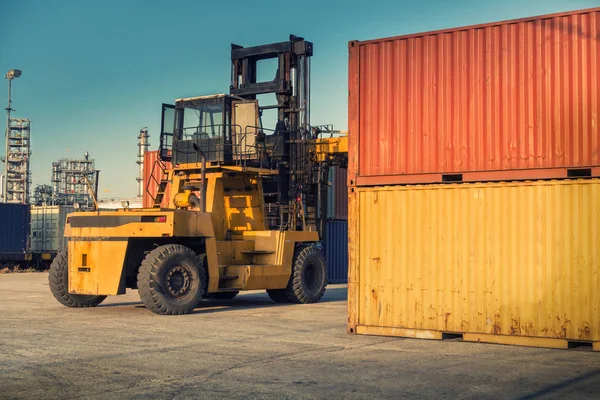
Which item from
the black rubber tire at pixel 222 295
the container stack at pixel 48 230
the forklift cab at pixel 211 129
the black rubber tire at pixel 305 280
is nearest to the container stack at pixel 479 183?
the forklift cab at pixel 211 129

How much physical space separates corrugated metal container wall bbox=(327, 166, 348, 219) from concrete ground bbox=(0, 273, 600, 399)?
13.7m

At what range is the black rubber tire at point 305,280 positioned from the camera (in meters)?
17.8

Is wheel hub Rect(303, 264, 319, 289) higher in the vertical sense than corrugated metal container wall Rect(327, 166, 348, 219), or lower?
lower

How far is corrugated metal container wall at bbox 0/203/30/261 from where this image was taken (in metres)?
35.9

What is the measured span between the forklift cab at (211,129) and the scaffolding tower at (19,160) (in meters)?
52.7

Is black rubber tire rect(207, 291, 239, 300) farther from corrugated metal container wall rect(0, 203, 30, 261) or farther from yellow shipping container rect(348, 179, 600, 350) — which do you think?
corrugated metal container wall rect(0, 203, 30, 261)

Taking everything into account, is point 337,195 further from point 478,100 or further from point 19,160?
point 19,160

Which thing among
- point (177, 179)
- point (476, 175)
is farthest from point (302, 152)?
point (476, 175)

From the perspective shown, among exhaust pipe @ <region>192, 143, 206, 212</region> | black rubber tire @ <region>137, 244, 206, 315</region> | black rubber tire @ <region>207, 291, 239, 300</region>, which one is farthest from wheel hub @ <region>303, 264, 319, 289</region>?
black rubber tire @ <region>137, 244, 206, 315</region>

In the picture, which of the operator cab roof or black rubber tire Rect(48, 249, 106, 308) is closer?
black rubber tire Rect(48, 249, 106, 308)

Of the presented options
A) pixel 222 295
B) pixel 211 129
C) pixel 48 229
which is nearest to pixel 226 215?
pixel 211 129

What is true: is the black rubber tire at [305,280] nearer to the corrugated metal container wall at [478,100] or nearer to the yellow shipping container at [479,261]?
the yellow shipping container at [479,261]

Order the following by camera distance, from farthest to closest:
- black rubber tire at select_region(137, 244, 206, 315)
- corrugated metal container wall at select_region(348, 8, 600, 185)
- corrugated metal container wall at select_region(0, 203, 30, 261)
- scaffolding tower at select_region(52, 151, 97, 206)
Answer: scaffolding tower at select_region(52, 151, 97, 206)
corrugated metal container wall at select_region(0, 203, 30, 261)
black rubber tire at select_region(137, 244, 206, 315)
corrugated metal container wall at select_region(348, 8, 600, 185)

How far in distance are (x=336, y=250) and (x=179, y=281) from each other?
13.2 metres
